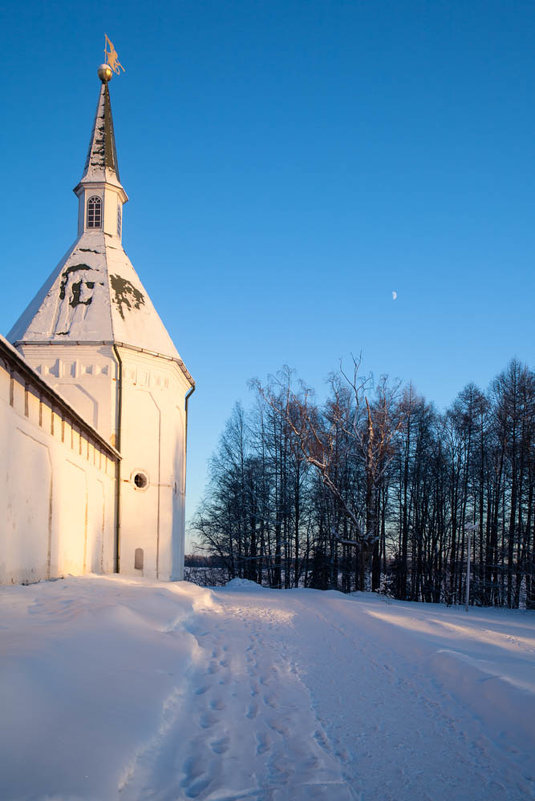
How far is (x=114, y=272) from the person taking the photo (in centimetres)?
2256

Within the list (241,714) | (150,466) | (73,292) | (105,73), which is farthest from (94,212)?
(241,714)

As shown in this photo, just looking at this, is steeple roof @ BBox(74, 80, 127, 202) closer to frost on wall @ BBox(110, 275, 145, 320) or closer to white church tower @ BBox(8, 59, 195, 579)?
white church tower @ BBox(8, 59, 195, 579)

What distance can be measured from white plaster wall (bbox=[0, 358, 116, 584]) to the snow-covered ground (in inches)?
Result: 54.4

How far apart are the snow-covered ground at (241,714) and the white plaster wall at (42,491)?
4.53ft

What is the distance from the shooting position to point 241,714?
5160 millimetres

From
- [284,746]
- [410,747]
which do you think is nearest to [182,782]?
[284,746]

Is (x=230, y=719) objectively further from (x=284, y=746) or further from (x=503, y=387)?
(x=503, y=387)

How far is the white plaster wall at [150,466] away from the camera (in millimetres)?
20109

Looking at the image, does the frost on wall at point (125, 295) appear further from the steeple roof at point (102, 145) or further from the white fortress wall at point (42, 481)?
the white fortress wall at point (42, 481)

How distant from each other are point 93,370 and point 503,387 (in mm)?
23446

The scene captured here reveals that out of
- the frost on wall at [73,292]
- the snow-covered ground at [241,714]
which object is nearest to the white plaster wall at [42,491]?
the snow-covered ground at [241,714]

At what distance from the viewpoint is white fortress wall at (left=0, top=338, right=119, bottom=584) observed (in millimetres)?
9648

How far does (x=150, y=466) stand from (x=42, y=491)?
373 inches

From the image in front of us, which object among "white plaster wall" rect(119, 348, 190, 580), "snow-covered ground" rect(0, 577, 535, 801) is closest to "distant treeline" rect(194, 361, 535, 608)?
"white plaster wall" rect(119, 348, 190, 580)
